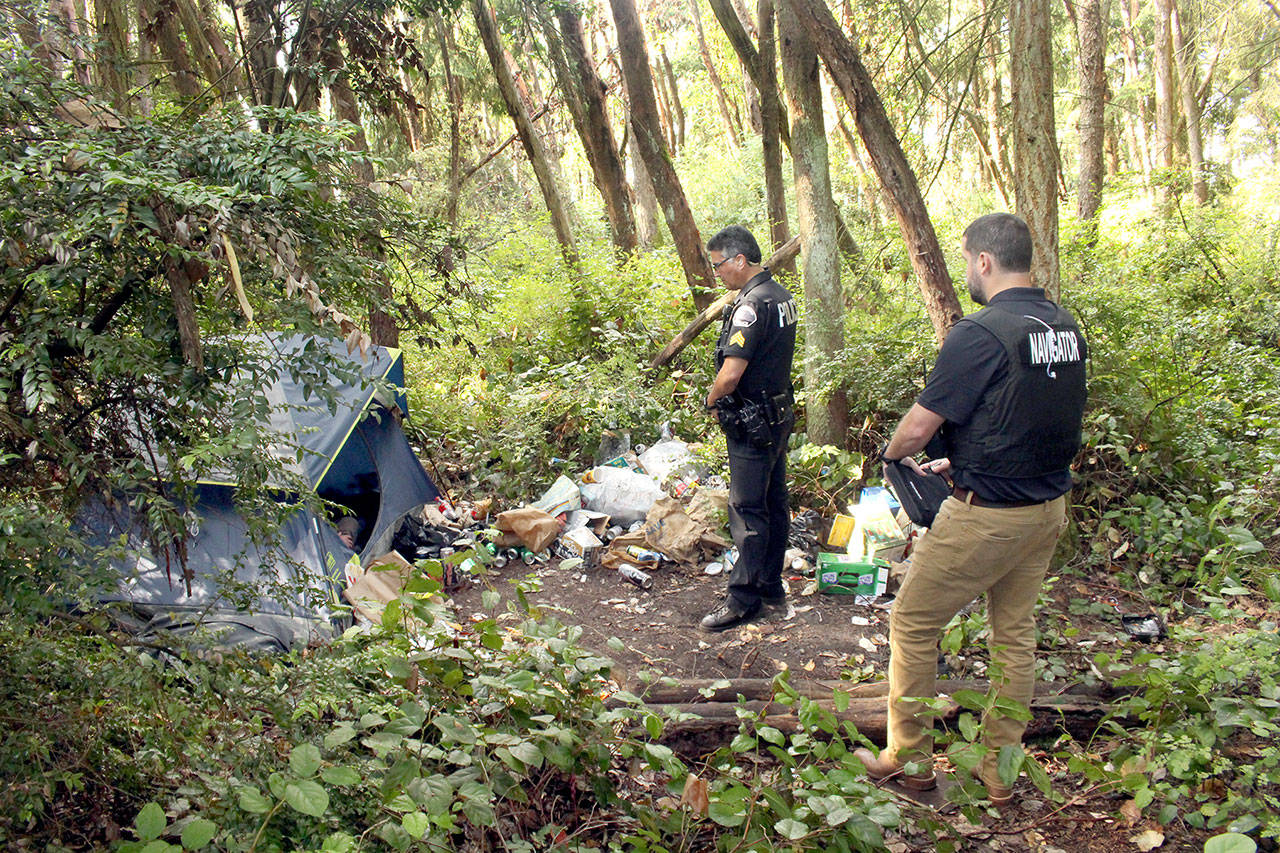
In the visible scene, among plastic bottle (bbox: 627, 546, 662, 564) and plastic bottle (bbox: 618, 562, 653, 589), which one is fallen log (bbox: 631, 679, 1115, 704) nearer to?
plastic bottle (bbox: 618, 562, 653, 589)

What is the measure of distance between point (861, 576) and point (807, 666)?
87cm

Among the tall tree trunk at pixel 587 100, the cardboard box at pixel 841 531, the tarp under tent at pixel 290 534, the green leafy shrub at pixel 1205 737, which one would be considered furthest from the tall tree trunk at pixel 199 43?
the green leafy shrub at pixel 1205 737

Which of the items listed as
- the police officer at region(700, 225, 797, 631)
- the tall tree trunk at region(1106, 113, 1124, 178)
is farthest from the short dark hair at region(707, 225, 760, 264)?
the tall tree trunk at region(1106, 113, 1124, 178)

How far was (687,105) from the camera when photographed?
27.7 m

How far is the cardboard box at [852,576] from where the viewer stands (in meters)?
4.54

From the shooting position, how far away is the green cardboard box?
4543mm

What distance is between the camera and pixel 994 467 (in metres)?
2.55

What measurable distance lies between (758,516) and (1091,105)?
10573 mm

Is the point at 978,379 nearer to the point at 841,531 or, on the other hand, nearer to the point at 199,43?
the point at 841,531

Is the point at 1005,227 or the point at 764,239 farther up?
the point at 764,239

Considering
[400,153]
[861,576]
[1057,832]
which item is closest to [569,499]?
[861,576]

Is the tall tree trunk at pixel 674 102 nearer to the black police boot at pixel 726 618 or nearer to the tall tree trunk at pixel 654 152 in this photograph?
the tall tree trunk at pixel 654 152

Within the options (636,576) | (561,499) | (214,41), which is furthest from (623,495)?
(214,41)

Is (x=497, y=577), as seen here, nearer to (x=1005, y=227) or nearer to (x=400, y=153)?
(x=1005, y=227)
